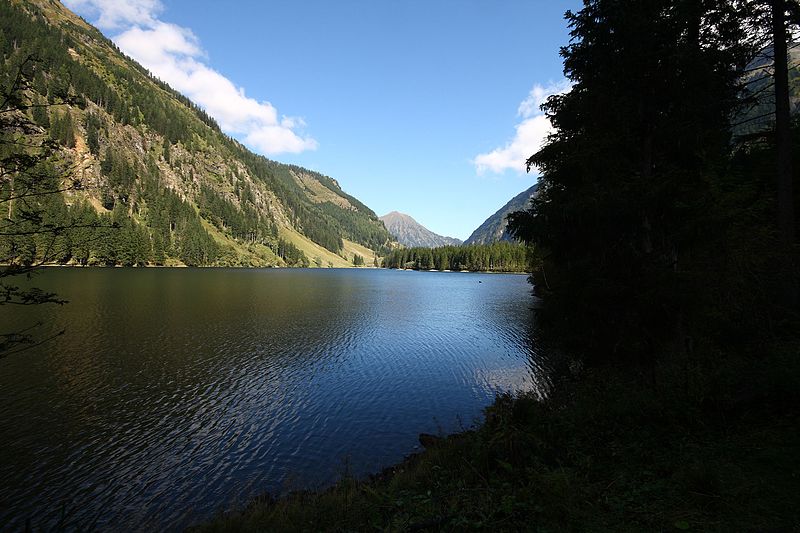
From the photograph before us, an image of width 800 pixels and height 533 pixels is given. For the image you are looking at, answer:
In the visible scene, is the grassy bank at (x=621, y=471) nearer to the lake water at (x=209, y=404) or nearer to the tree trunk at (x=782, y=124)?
the lake water at (x=209, y=404)

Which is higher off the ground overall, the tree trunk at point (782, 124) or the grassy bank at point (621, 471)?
the tree trunk at point (782, 124)

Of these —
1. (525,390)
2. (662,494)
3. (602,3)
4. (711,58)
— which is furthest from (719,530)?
(525,390)

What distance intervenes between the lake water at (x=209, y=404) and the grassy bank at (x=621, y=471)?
336 cm

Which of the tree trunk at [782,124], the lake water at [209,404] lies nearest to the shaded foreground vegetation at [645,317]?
the tree trunk at [782,124]

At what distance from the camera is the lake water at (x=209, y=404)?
12.7 meters

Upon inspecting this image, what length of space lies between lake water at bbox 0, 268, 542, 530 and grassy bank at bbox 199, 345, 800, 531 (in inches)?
132

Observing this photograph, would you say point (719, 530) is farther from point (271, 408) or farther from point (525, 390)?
point (271, 408)

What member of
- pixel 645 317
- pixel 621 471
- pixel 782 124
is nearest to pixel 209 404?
pixel 621 471

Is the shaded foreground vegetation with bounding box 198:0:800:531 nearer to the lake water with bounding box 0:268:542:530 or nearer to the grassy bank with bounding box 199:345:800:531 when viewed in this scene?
the grassy bank with bounding box 199:345:800:531

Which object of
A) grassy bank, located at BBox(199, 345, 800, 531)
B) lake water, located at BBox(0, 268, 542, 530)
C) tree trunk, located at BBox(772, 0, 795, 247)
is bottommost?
lake water, located at BBox(0, 268, 542, 530)

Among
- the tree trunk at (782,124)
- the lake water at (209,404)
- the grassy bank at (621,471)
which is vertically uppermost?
the tree trunk at (782,124)

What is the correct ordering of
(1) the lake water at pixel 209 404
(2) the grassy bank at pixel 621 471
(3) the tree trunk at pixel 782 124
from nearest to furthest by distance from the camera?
(2) the grassy bank at pixel 621 471
(1) the lake water at pixel 209 404
(3) the tree trunk at pixel 782 124

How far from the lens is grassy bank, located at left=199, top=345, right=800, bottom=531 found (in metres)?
6.20

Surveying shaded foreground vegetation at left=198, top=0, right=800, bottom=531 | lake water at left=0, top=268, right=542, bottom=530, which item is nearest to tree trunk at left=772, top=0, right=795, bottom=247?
shaded foreground vegetation at left=198, top=0, right=800, bottom=531
